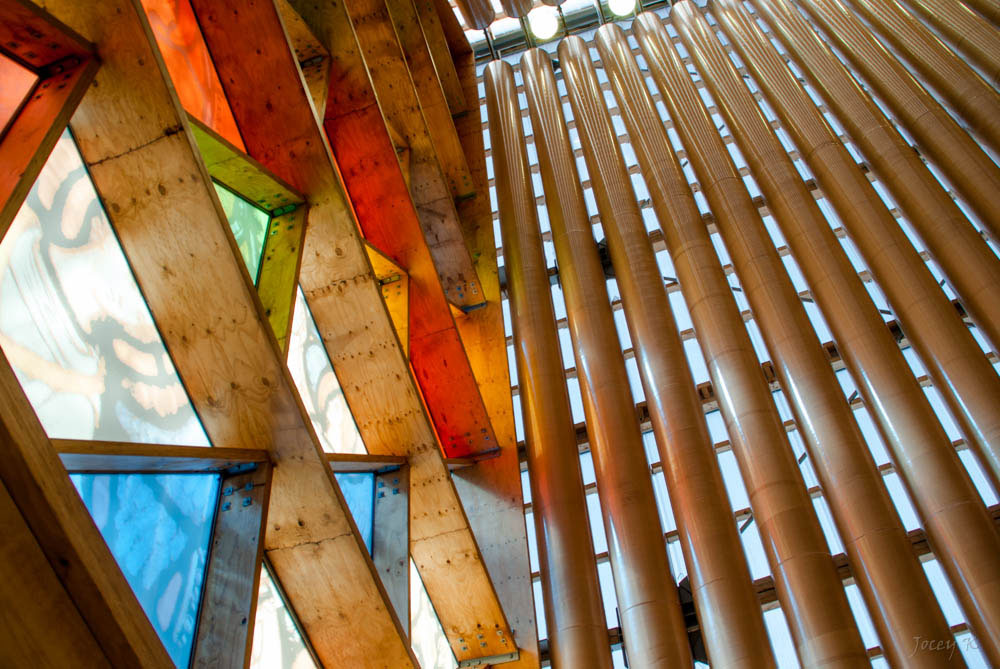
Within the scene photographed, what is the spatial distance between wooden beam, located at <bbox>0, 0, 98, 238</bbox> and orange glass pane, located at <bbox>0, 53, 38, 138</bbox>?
0.05 ft

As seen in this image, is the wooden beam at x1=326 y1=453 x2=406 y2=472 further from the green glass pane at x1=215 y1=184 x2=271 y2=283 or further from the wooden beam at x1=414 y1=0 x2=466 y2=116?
the wooden beam at x1=414 y1=0 x2=466 y2=116

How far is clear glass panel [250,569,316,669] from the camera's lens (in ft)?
14.8

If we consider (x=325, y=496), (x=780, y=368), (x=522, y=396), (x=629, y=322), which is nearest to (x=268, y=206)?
(x=325, y=496)

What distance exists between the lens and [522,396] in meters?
8.72

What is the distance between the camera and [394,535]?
6207mm

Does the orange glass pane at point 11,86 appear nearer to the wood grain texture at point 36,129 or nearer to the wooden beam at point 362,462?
the wood grain texture at point 36,129

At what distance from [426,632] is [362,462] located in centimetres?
201

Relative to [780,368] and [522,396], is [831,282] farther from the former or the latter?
[522,396]

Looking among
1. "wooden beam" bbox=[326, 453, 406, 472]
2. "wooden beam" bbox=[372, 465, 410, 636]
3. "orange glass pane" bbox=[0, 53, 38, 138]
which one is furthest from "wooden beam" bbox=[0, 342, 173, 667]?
"wooden beam" bbox=[372, 465, 410, 636]

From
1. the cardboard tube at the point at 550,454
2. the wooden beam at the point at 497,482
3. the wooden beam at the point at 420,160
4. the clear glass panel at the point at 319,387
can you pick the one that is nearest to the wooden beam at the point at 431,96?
the cardboard tube at the point at 550,454

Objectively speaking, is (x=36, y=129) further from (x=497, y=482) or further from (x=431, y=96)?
(x=431, y=96)

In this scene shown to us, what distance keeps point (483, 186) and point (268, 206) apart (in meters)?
6.92

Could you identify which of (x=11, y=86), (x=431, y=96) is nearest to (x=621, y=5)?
(x=431, y=96)

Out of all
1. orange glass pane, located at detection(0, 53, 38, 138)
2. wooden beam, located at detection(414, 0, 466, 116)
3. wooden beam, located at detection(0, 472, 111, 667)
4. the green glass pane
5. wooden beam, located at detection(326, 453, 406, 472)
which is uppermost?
wooden beam, located at detection(414, 0, 466, 116)
